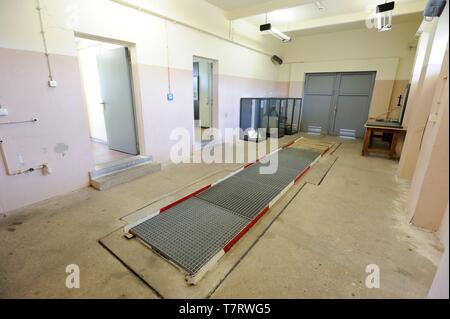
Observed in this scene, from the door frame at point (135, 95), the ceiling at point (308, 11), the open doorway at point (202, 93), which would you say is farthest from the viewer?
the open doorway at point (202, 93)

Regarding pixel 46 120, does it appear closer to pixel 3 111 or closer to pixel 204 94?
pixel 3 111

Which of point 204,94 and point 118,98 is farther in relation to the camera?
point 204,94

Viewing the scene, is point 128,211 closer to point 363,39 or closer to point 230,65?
point 230,65

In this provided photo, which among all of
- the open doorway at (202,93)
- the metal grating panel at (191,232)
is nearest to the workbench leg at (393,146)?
the metal grating panel at (191,232)

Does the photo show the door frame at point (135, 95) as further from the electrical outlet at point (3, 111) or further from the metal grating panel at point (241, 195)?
the metal grating panel at point (241, 195)

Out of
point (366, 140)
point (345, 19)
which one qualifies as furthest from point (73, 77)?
point (345, 19)

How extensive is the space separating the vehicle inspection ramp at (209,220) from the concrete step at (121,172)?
1282mm

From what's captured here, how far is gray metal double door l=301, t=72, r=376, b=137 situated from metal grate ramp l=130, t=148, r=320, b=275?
511cm

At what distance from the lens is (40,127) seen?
9.18ft

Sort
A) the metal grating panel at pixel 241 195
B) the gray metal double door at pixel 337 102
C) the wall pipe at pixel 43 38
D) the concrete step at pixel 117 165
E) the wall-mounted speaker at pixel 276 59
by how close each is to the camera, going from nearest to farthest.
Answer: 1. the wall pipe at pixel 43 38
2. the metal grating panel at pixel 241 195
3. the concrete step at pixel 117 165
4. the gray metal double door at pixel 337 102
5. the wall-mounted speaker at pixel 276 59

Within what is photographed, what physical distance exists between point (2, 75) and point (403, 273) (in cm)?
442

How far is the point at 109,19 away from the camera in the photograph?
3.28m

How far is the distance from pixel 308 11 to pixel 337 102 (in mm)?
3319

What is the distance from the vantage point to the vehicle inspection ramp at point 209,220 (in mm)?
1953
